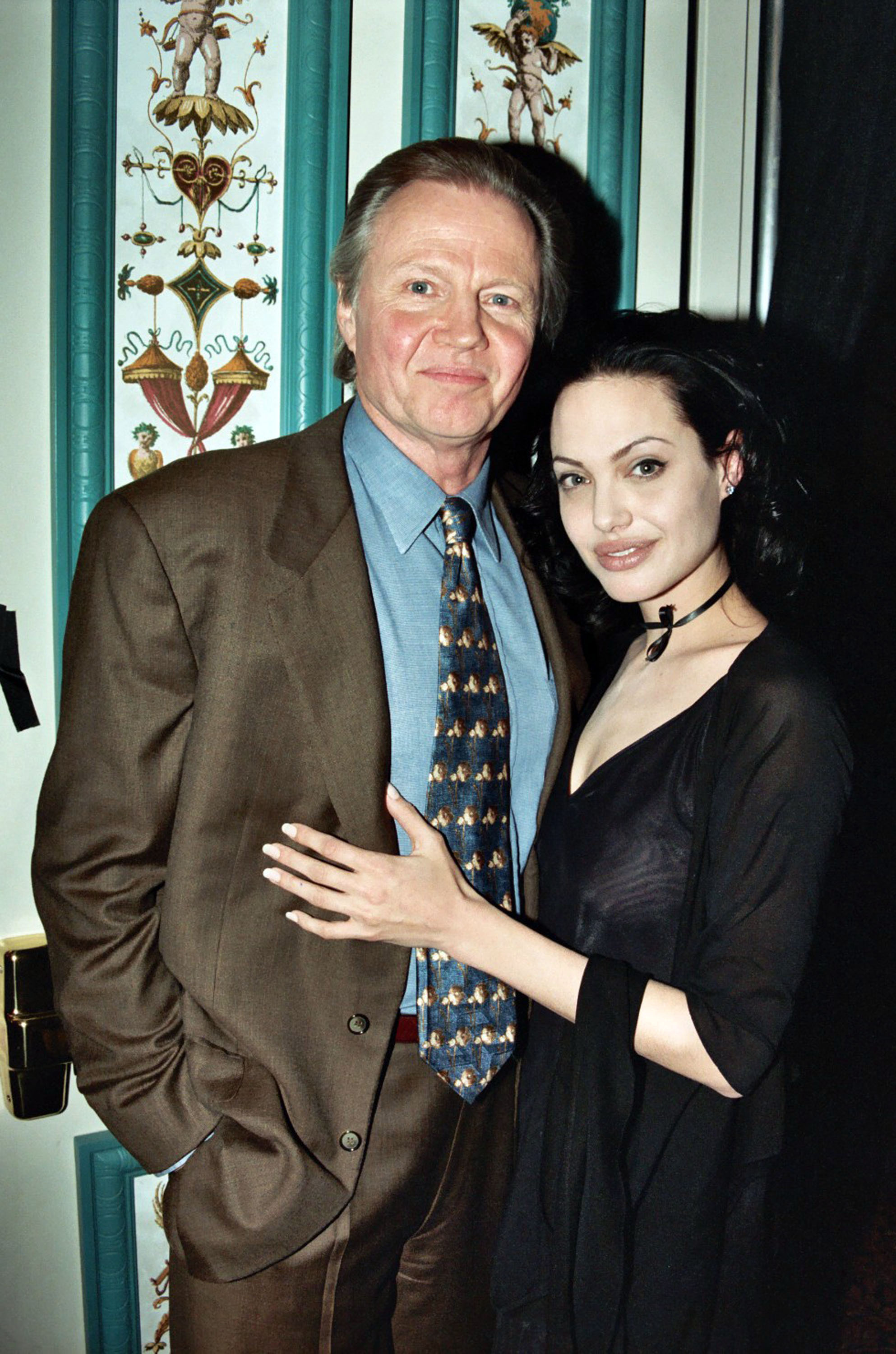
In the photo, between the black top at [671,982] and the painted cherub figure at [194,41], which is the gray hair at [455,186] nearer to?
the painted cherub figure at [194,41]

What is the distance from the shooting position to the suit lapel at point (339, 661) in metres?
1.22

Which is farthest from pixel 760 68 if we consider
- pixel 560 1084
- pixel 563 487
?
pixel 560 1084

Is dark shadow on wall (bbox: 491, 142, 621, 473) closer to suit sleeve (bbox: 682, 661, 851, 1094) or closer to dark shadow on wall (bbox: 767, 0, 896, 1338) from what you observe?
dark shadow on wall (bbox: 767, 0, 896, 1338)

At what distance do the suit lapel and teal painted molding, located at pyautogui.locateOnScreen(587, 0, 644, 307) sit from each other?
3.29 ft

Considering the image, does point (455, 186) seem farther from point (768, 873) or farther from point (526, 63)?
point (768, 873)

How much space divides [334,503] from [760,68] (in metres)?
1.17

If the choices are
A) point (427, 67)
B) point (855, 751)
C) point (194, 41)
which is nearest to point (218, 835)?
point (855, 751)

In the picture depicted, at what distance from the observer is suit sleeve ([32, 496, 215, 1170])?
1201 millimetres

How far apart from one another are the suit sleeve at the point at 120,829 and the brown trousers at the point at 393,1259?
156mm

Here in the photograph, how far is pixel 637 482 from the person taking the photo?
52.2 inches

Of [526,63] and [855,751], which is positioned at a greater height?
[526,63]

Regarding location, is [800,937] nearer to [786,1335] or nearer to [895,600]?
[895,600]

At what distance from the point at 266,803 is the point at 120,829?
6.9 inches

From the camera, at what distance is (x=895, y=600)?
1.23 m
